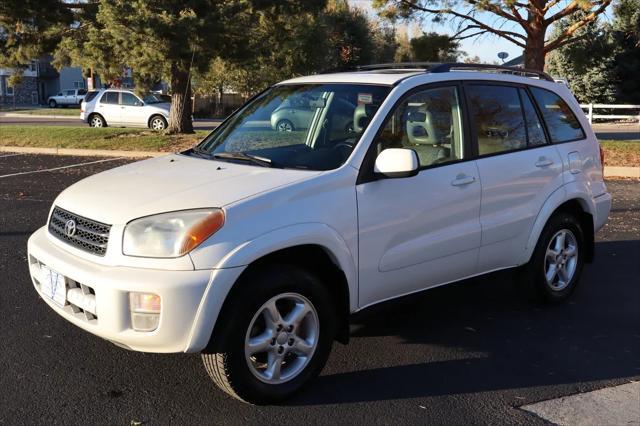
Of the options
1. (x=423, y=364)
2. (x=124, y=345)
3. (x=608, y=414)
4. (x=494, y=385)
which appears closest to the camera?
(x=124, y=345)

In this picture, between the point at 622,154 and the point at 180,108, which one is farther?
the point at 180,108

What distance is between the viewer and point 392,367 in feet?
12.7

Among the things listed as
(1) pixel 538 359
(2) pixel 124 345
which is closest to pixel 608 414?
(1) pixel 538 359

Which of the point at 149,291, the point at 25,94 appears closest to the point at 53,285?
the point at 149,291

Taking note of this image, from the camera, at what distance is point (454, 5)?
16.2m

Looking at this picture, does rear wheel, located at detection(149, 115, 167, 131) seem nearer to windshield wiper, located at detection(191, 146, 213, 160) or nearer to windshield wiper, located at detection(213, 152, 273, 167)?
windshield wiper, located at detection(191, 146, 213, 160)

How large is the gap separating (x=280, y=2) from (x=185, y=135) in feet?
14.8

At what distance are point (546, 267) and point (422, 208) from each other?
1627 millimetres

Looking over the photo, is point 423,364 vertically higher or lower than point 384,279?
lower

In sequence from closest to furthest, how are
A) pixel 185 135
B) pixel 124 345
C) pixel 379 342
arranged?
pixel 124 345, pixel 379 342, pixel 185 135

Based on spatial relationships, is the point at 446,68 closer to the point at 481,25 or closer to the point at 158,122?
the point at 481,25

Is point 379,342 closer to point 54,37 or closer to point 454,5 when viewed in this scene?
point 454,5

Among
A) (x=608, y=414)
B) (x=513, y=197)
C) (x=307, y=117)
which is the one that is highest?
(x=307, y=117)

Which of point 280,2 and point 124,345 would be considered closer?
point 124,345
